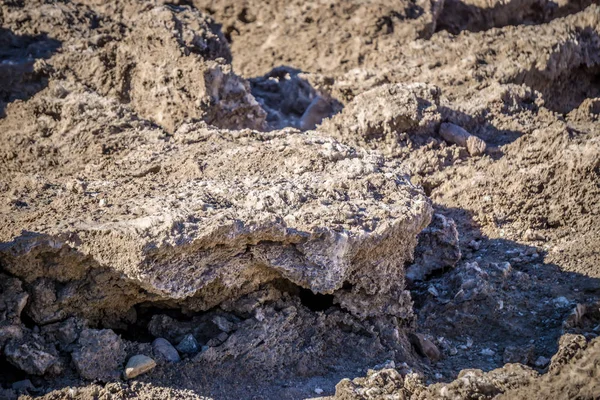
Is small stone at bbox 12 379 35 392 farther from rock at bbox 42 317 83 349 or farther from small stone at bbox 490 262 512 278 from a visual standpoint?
small stone at bbox 490 262 512 278

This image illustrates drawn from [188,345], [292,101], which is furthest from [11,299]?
[292,101]

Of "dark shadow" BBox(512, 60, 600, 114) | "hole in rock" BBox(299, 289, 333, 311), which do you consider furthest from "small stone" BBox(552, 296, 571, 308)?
"dark shadow" BBox(512, 60, 600, 114)

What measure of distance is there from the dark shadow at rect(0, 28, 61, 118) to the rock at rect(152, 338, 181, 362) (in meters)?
2.27

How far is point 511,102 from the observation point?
5203 mm

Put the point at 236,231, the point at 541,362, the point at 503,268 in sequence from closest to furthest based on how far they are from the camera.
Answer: the point at 236,231 → the point at 541,362 → the point at 503,268

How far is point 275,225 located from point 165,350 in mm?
618

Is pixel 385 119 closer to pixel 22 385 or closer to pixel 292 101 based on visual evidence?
pixel 292 101

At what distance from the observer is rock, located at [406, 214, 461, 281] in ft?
12.4

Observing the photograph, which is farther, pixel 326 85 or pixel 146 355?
pixel 326 85

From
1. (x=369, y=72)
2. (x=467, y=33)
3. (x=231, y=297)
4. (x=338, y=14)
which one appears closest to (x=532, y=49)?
(x=467, y=33)

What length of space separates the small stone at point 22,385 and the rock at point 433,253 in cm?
189

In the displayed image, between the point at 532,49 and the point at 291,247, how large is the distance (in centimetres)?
373

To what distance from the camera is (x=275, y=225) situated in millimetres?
2873

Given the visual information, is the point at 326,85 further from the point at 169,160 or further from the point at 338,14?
the point at 169,160
